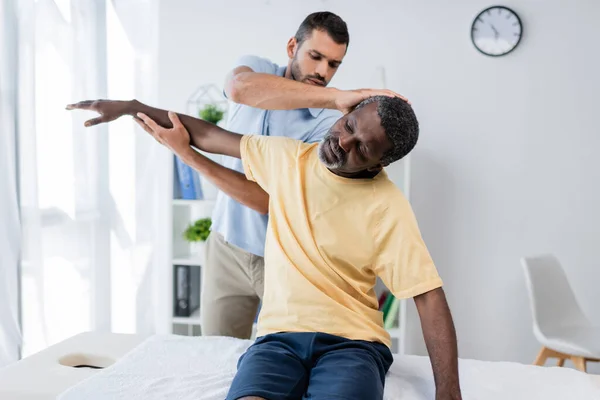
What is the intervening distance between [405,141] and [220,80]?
6.46 ft

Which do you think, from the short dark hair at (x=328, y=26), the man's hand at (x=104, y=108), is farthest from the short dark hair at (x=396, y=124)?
the man's hand at (x=104, y=108)

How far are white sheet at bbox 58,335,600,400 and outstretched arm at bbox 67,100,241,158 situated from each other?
51 centimetres

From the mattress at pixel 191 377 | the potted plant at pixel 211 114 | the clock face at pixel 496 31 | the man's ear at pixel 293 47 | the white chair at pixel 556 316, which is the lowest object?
the white chair at pixel 556 316

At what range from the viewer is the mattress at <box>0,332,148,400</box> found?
4.50 feet

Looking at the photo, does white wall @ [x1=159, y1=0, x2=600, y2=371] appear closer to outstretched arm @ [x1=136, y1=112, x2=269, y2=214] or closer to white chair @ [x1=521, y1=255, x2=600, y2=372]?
white chair @ [x1=521, y1=255, x2=600, y2=372]

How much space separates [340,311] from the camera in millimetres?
1323

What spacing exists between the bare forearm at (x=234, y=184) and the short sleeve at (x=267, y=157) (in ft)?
0.34

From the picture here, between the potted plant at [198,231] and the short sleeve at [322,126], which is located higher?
the short sleeve at [322,126]

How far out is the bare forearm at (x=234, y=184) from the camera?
1.57 m

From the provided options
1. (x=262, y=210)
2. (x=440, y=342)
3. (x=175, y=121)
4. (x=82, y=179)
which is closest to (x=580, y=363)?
(x=440, y=342)

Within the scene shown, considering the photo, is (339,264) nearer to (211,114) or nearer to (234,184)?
(234,184)

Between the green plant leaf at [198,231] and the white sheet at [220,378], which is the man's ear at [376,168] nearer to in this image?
the white sheet at [220,378]

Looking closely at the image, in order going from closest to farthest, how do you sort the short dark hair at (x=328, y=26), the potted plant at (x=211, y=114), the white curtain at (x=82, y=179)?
the short dark hair at (x=328, y=26) → the white curtain at (x=82, y=179) → the potted plant at (x=211, y=114)

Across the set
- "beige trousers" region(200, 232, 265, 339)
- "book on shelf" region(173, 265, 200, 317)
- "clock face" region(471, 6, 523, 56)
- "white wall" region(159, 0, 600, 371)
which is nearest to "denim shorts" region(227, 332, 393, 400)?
"beige trousers" region(200, 232, 265, 339)
